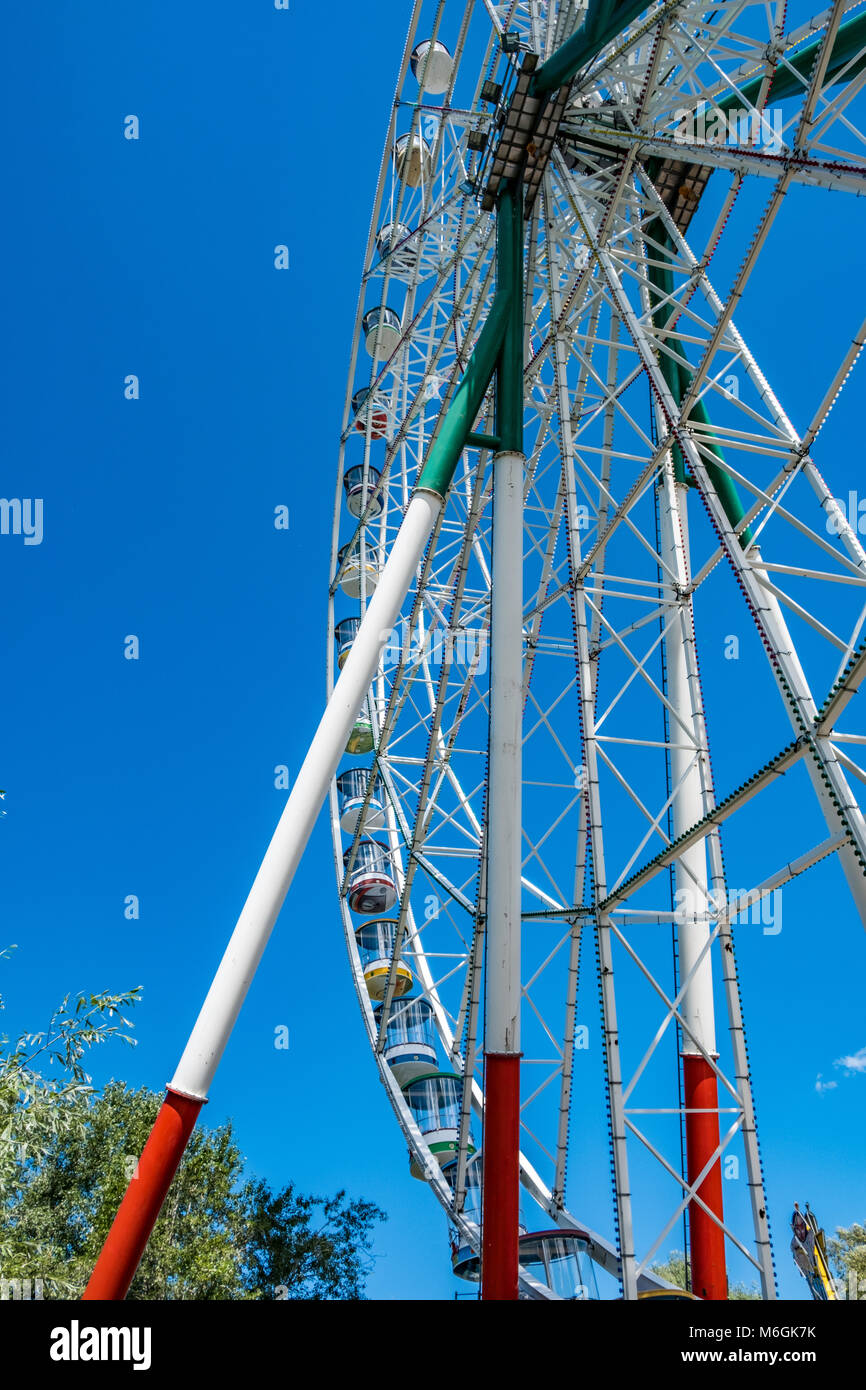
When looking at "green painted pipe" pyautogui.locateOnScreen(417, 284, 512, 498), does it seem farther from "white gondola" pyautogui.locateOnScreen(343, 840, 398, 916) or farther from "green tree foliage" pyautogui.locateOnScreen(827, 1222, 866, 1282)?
"green tree foliage" pyautogui.locateOnScreen(827, 1222, 866, 1282)

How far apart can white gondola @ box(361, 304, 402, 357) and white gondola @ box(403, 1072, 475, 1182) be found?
15.5m

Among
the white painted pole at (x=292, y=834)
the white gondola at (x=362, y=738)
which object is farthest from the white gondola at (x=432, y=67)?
the white painted pole at (x=292, y=834)

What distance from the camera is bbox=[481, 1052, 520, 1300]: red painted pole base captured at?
25.3 ft

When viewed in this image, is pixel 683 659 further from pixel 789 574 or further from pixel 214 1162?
pixel 214 1162

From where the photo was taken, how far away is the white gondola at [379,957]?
1978 cm

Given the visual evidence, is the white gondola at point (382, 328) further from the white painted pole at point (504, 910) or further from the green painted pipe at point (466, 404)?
the white painted pole at point (504, 910)

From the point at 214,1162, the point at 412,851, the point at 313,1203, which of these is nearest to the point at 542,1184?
the point at 412,851

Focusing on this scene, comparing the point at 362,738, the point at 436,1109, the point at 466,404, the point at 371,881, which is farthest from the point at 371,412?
the point at 436,1109

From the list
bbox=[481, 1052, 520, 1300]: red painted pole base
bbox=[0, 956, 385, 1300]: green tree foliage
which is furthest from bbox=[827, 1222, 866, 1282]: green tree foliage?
bbox=[481, 1052, 520, 1300]: red painted pole base

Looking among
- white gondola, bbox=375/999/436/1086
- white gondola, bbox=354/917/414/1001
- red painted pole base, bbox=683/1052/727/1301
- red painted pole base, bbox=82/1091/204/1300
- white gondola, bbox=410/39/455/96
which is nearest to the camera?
red painted pole base, bbox=82/1091/204/1300

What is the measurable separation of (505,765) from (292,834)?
237 centimetres

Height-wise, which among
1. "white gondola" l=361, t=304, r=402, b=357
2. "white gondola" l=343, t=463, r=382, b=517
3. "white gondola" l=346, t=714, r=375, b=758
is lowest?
"white gondola" l=346, t=714, r=375, b=758

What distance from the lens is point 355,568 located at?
2372 cm

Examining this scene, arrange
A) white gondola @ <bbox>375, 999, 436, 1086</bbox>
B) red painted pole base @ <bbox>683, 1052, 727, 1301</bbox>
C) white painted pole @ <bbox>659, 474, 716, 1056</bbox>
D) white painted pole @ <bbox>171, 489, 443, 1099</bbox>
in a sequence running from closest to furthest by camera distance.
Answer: white painted pole @ <bbox>171, 489, 443, 1099</bbox>, red painted pole base @ <bbox>683, 1052, 727, 1301</bbox>, white painted pole @ <bbox>659, 474, 716, 1056</bbox>, white gondola @ <bbox>375, 999, 436, 1086</bbox>
